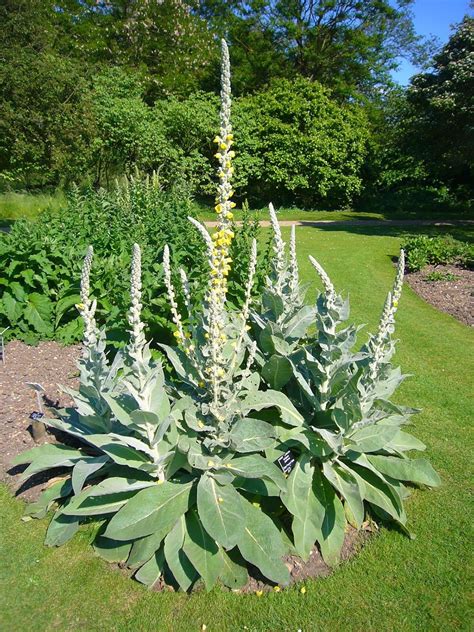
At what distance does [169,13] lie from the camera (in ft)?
100

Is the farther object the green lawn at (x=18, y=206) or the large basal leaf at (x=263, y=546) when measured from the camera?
the green lawn at (x=18, y=206)

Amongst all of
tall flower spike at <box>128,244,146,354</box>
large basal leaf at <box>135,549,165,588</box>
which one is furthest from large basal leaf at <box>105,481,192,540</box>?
tall flower spike at <box>128,244,146,354</box>

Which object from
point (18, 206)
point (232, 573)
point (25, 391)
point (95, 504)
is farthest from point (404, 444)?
point (18, 206)

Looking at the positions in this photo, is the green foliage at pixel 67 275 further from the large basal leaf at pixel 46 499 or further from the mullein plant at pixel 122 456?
the large basal leaf at pixel 46 499

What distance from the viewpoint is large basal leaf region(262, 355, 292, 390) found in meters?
3.51

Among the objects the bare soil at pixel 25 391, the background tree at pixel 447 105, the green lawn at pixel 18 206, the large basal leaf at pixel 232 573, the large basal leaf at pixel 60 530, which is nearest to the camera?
the large basal leaf at pixel 232 573

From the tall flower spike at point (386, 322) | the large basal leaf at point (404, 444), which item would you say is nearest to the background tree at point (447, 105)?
the large basal leaf at point (404, 444)

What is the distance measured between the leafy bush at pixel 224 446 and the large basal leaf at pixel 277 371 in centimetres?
1

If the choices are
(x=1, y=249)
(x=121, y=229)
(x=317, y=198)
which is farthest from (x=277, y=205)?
(x=1, y=249)

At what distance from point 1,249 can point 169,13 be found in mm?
30552

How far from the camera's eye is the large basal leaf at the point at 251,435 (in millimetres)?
3021

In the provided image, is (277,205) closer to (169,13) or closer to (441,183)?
(441,183)

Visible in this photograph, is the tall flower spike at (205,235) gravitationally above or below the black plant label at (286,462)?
above

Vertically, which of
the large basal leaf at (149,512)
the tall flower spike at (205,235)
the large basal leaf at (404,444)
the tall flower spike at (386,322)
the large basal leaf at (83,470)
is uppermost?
the tall flower spike at (205,235)
